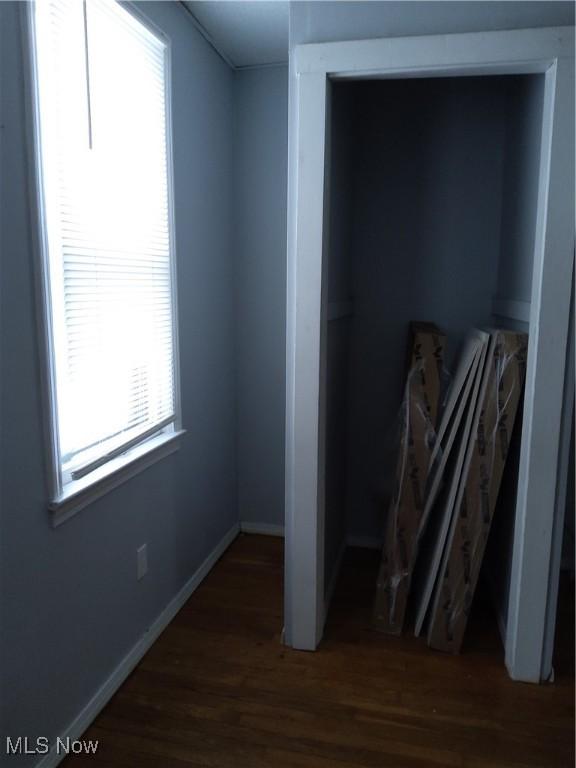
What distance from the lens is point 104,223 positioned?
1.83 meters

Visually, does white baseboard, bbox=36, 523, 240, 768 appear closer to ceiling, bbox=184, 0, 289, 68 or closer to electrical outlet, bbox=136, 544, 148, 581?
electrical outlet, bbox=136, 544, 148, 581

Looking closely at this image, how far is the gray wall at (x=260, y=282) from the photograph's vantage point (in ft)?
9.49

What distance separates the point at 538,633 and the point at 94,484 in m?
1.62

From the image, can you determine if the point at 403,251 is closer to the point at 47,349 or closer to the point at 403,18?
the point at 403,18

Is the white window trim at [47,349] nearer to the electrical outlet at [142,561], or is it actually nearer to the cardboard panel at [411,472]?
the electrical outlet at [142,561]

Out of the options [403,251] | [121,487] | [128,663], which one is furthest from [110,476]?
[403,251]

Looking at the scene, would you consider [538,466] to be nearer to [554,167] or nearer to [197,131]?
[554,167]

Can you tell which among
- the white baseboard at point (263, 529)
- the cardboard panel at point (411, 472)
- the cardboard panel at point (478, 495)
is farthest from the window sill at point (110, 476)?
the cardboard panel at point (478, 495)

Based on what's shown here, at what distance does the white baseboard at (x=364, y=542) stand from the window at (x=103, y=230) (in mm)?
1356

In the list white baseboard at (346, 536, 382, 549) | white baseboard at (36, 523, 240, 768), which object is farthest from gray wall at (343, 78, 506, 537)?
white baseboard at (36, 523, 240, 768)

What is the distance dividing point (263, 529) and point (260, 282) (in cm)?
142

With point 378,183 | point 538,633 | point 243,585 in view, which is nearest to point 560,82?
point 378,183

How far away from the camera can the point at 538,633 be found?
1.98m

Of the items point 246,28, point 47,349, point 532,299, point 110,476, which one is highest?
point 246,28
